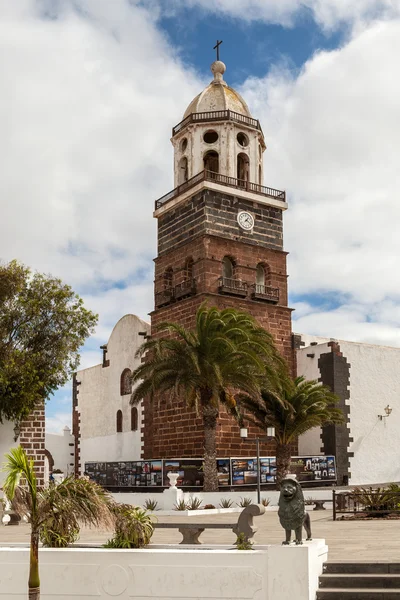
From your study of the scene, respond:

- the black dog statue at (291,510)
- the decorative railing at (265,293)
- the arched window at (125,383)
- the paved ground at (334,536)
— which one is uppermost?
the decorative railing at (265,293)

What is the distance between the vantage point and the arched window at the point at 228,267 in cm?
3259

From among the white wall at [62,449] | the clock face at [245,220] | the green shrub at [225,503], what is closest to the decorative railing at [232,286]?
the clock face at [245,220]

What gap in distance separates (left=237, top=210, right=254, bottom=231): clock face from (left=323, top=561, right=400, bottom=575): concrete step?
23.1m

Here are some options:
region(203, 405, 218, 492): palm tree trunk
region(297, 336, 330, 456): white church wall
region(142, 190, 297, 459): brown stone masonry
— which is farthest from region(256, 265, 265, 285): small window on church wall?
region(203, 405, 218, 492): palm tree trunk

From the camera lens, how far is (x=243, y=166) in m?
34.6

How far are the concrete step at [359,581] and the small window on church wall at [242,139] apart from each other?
2578 cm

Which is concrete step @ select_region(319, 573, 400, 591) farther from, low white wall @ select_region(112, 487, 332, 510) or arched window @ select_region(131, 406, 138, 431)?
arched window @ select_region(131, 406, 138, 431)

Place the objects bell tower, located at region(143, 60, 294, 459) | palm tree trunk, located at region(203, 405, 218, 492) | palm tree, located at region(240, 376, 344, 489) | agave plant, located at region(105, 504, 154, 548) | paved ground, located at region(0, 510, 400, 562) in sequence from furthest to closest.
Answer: bell tower, located at region(143, 60, 294, 459) → palm tree, located at region(240, 376, 344, 489) → palm tree trunk, located at region(203, 405, 218, 492) → paved ground, located at region(0, 510, 400, 562) → agave plant, located at region(105, 504, 154, 548)

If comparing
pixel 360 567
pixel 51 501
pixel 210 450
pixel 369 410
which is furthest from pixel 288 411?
pixel 51 501

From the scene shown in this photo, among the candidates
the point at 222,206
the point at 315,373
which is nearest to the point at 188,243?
the point at 222,206

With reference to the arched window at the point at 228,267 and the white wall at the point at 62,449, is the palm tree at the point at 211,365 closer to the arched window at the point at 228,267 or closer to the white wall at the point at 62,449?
the arched window at the point at 228,267

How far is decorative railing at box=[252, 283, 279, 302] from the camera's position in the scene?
32469 millimetres

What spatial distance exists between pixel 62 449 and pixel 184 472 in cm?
1577

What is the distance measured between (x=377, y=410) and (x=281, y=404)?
9504 millimetres
